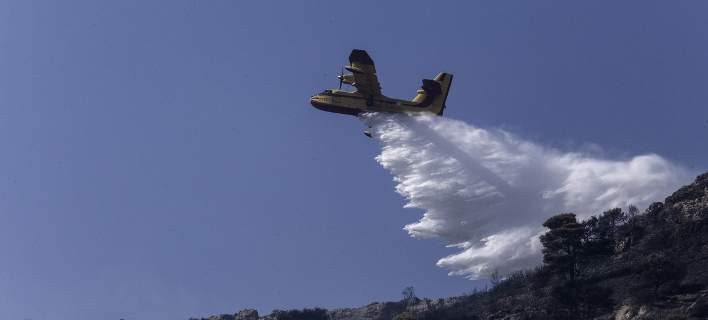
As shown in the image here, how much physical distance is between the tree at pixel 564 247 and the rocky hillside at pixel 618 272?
58 millimetres

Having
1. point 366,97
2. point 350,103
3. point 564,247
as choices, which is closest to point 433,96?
point 366,97

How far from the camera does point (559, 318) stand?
59688 millimetres

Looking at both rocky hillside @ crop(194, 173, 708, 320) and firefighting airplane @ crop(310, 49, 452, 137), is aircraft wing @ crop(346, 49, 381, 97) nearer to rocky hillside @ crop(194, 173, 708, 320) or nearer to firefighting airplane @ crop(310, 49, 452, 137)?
firefighting airplane @ crop(310, 49, 452, 137)

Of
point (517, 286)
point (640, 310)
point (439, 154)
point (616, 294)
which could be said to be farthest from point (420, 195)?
point (640, 310)

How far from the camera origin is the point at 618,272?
68750 millimetres

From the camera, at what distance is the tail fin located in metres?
78.9

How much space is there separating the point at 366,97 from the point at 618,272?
68.4ft

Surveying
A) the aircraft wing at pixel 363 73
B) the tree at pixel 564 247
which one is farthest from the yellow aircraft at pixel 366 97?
the tree at pixel 564 247

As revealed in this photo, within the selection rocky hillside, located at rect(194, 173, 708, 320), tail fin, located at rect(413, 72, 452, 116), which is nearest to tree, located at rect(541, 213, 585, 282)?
rocky hillside, located at rect(194, 173, 708, 320)

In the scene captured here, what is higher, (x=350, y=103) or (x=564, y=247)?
(x=350, y=103)

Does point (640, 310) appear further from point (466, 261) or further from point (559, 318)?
point (466, 261)

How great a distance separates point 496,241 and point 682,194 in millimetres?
13064

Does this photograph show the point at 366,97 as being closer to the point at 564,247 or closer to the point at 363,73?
the point at 363,73

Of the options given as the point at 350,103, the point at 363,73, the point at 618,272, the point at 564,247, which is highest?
the point at 363,73
